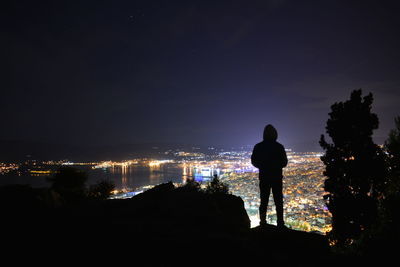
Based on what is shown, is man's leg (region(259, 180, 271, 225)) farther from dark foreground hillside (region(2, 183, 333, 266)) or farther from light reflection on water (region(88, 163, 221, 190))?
light reflection on water (region(88, 163, 221, 190))

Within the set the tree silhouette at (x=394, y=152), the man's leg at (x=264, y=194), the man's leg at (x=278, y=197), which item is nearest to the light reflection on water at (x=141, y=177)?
the tree silhouette at (x=394, y=152)

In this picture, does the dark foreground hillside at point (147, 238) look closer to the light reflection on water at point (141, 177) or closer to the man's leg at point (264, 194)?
the man's leg at point (264, 194)

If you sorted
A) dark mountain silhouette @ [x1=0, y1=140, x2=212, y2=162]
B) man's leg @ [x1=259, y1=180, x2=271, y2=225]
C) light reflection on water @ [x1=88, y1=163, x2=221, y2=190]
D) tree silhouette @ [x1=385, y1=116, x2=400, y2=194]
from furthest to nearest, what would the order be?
dark mountain silhouette @ [x1=0, y1=140, x2=212, y2=162], light reflection on water @ [x1=88, y1=163, x2=221, y2=190], tree silhouette @ [x1=385, y1=116, x2=400, y2=194], man's leg @ [x1=259, y1=180, x2=271, y2=225]

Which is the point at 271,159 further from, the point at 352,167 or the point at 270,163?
the point at 352,167

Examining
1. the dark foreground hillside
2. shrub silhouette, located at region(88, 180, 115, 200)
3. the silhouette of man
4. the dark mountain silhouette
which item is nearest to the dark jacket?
the silhouette of man

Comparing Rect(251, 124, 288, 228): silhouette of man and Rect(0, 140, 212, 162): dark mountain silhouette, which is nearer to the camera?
Rect(251, 124, 288, 228): silhouette of man

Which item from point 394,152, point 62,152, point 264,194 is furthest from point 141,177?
point 62,152
